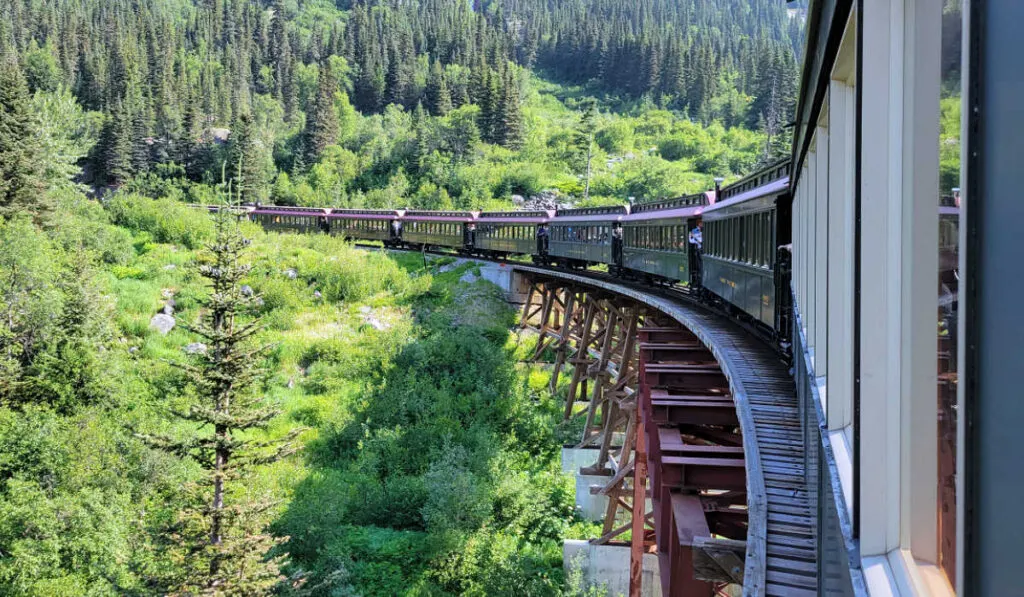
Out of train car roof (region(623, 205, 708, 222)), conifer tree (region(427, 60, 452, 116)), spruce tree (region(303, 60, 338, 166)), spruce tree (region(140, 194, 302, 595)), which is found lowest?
spruce tree (region(140, 194, 302, 595))

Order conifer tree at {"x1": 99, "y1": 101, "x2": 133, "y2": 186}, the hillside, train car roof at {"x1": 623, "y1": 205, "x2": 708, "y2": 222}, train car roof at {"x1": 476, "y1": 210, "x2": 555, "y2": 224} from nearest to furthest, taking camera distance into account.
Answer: train car roof at {"x1": 623, "y1": 205, "x2": 708, "y2": 222} → train car roof at {"x1": 476, "y1": 210, "x2": 555, "y2": 224} → the hillside → conifer tree at {"x1": 99, "y1": 101, "x2": 133, "y2": 186}

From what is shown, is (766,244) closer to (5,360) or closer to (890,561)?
(890,561)

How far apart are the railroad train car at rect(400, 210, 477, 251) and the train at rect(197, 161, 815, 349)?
5cm

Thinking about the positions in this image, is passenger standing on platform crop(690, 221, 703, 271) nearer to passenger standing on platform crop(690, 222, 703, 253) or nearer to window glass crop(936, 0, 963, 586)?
passenger standing on platform crop(690, 222, 703, 253)

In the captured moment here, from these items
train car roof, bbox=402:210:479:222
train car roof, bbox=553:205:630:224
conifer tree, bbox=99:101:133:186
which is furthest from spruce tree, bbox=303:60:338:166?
train car roof, bbox=553:205:630:224

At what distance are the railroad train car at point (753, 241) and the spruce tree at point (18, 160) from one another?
3280cm

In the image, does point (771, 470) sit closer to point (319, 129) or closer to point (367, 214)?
point (367, 214)

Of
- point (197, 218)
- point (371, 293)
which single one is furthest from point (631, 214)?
point (197, 218)

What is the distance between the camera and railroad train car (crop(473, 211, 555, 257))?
31.1 metres

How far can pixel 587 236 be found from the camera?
26406 millimetres

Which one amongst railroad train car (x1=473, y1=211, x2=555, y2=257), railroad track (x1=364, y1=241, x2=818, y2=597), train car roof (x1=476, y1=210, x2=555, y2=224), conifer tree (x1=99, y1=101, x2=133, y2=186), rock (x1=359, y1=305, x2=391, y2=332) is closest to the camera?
railroad track (x1=364, y1=241, x2=818, y2=597)

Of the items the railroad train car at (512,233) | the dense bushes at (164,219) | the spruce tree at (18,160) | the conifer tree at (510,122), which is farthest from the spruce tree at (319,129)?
the railroad train car at (512,233)

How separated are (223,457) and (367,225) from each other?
31383mm

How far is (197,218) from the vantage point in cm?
4588
